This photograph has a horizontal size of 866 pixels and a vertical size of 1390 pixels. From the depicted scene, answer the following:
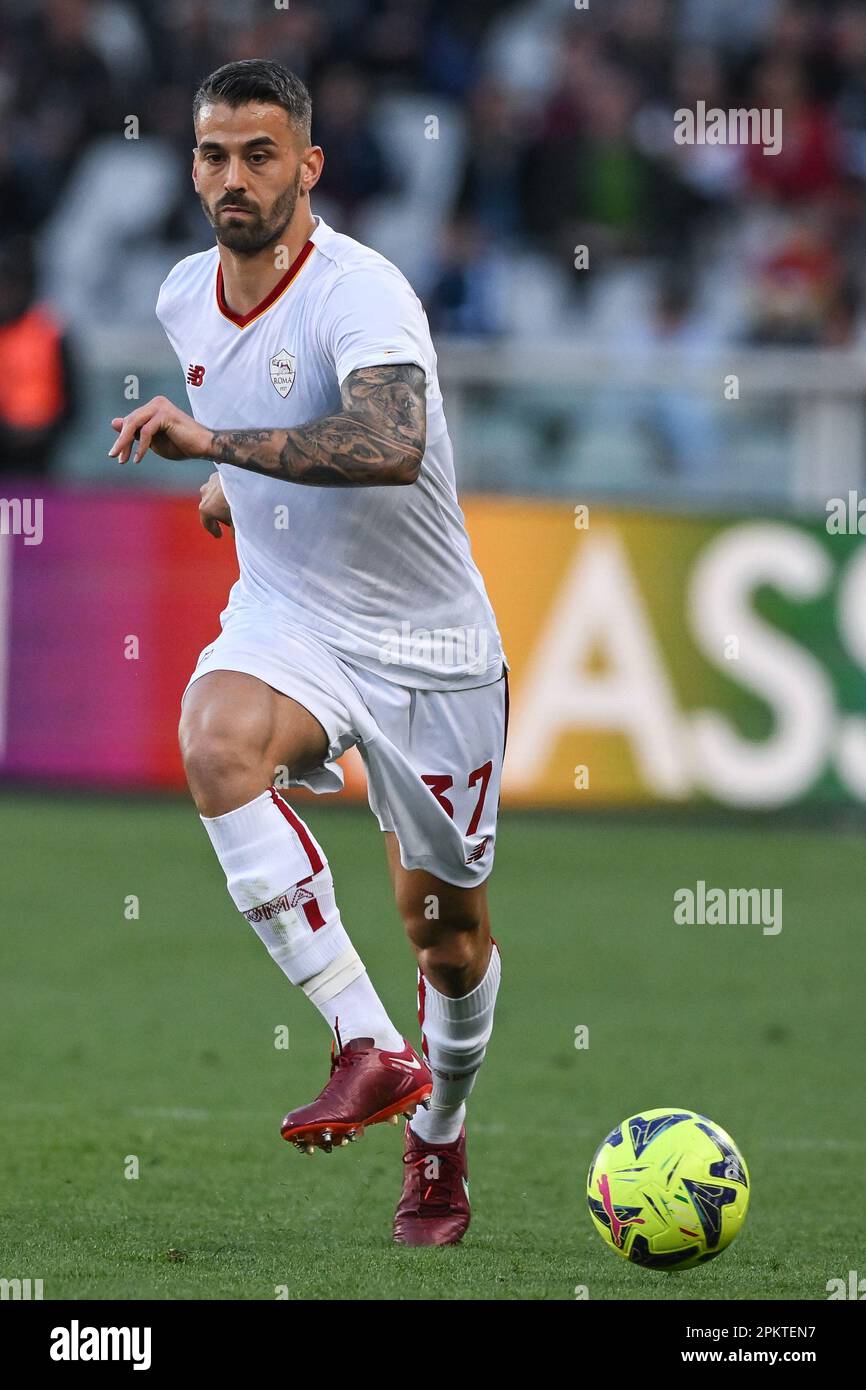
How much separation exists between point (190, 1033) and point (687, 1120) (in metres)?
3.37

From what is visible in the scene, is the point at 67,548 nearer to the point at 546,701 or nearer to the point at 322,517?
the point at 546,701

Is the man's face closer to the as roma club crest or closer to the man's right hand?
the as roma club crest

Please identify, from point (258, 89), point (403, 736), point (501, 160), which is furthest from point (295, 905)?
point (501, 160)

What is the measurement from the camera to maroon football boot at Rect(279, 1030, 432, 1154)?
15.5 ft

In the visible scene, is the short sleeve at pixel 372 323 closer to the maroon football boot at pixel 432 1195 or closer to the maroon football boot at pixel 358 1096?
the maroon football boot at pixel 358 1096

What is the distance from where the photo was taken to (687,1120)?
5.28 meters

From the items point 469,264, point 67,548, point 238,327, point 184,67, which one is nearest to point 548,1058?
point 238,327

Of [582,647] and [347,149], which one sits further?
[347,149]

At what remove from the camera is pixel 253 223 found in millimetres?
5148

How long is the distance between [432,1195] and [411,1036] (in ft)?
8.45

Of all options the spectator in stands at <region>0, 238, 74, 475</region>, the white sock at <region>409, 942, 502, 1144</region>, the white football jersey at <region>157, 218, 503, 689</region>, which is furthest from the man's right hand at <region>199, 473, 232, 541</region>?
the spectator in stands at <region>0, 238, 74, 475</region>

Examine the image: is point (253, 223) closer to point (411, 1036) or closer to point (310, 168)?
point (310, 168)

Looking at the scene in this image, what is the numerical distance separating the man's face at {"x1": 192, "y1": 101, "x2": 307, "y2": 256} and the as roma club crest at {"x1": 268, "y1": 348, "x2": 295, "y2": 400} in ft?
0.82

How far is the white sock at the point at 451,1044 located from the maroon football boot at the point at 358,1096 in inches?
31.1
